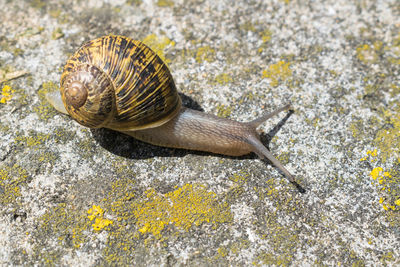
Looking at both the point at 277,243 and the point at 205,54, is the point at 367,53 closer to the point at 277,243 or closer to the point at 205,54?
the point at 205,54

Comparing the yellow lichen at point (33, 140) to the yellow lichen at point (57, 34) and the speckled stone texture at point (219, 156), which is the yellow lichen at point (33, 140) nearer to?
the speckled stone texture at point (219, 156)

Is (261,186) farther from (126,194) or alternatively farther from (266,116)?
(126,194)

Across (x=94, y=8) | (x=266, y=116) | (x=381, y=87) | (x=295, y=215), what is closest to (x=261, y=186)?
(x=295, y=215)

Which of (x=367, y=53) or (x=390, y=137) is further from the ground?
(x=367, y=53)

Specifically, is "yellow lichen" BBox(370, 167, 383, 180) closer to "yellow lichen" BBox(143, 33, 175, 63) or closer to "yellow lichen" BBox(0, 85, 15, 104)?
"yellow lichen" BBox(143, 33, 175, 63)

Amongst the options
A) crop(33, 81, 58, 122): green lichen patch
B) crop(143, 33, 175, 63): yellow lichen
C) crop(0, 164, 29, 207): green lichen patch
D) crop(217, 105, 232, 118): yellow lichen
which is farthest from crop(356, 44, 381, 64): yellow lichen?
crop(0, 164, 29, 207): green lichen patch

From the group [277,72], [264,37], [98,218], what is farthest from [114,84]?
[264,37]

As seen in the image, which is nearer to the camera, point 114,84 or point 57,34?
point 114,84
